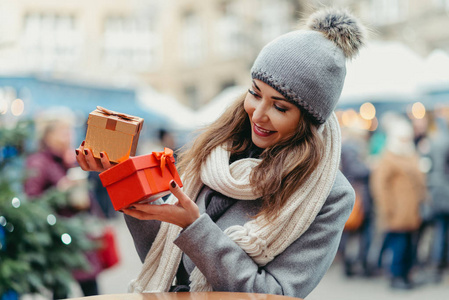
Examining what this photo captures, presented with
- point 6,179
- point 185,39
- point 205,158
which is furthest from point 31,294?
point 185,39

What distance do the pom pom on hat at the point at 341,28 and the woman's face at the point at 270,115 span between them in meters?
0.27

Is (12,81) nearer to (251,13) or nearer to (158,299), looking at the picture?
(158,299)

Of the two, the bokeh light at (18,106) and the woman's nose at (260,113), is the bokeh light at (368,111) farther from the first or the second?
the woman's nose at (260,113)

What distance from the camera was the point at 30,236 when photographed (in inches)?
143

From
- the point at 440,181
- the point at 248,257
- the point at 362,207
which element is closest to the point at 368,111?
the point at 362,207

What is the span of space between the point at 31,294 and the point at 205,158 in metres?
2.32

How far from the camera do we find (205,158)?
197 cm

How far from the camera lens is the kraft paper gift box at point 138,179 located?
158cm

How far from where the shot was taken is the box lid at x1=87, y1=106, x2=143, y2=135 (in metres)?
1.72

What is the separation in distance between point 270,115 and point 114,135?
50 cm

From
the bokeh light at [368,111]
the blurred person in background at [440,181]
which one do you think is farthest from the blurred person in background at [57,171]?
the bokeh light at [368,111]

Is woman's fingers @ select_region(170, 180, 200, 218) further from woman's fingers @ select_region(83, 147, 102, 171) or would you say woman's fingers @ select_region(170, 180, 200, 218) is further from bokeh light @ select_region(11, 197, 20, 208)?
bokeh light @ select_region(11, 197, 20, 208)

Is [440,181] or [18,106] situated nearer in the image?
[440,181]

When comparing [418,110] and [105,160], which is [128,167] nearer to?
[105,160]
